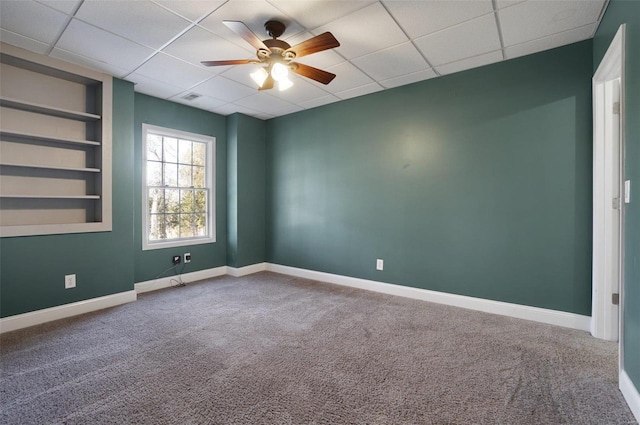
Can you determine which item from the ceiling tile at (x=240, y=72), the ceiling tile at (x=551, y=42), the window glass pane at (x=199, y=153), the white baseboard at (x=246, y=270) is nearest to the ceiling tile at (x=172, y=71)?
the ceiling tile at (x=240, y=72)

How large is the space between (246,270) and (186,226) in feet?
3.70

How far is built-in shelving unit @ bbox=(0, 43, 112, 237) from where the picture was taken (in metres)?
2.81

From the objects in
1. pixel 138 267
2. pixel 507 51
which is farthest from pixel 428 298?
pixel 138 267

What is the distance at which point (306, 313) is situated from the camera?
3.11 metres

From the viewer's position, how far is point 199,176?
4.59 metres

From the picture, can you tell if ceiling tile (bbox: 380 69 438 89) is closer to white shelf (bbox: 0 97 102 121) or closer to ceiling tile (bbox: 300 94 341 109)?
ceiling tile (bbox: 300 94 341 109)

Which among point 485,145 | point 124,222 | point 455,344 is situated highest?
point 485,145

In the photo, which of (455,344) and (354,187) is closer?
(455,344)

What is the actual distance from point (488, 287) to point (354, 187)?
1.96 m

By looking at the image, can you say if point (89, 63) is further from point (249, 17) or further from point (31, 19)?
point (249, 17)

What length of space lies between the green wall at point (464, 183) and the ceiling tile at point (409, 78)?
0.09 metres

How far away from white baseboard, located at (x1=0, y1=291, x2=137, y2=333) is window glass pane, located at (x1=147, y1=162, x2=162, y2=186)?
1.45 metres

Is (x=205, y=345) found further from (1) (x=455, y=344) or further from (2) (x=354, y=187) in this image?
(2) (x=354, y=187)

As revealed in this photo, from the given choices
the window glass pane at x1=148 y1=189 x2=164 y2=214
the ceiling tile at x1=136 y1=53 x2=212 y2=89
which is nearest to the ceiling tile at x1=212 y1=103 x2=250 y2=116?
the ceiling tile at x1=136 y1=53 x2=212 y2=89
